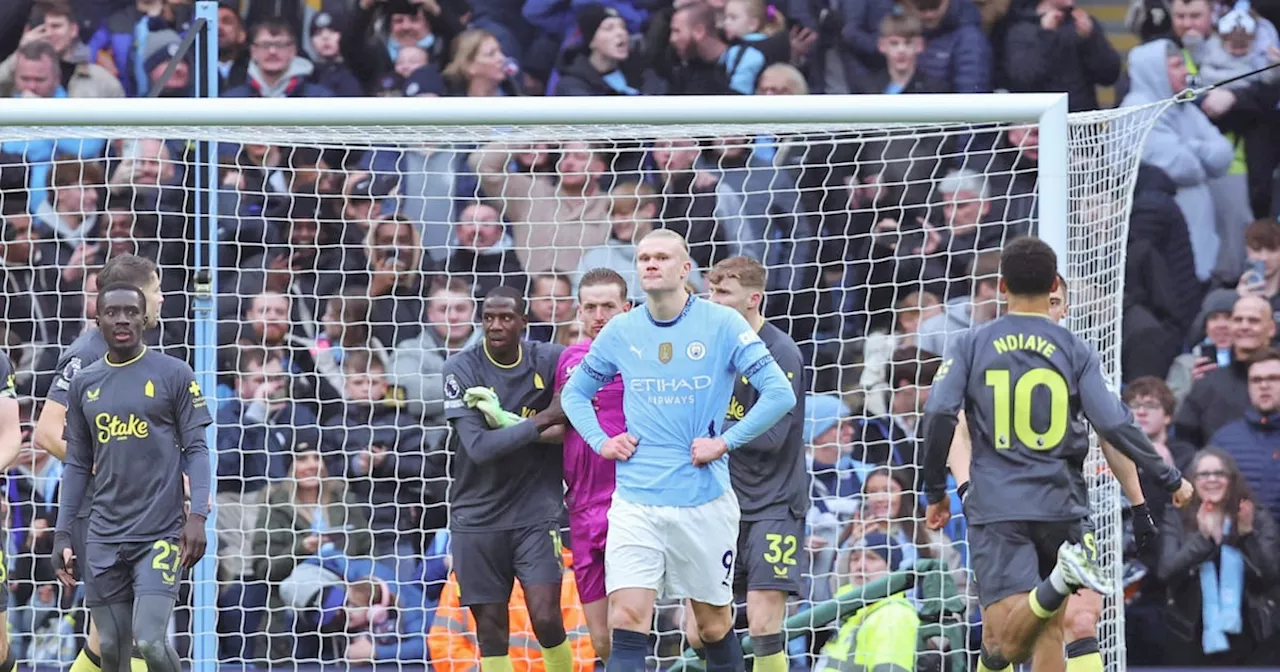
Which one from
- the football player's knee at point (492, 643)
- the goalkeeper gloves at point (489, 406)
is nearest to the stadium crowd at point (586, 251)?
the football player's knee at point (492, 643)

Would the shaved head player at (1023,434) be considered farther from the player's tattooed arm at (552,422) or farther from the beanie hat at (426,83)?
the beanie hat at (426,83)

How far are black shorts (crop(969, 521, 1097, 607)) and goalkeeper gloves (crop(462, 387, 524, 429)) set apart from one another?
2.01 m

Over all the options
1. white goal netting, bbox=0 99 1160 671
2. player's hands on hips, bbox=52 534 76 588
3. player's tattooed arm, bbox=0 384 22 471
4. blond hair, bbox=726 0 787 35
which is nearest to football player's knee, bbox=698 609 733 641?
white goal netting, bbox=0 99 1160 671

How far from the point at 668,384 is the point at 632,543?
1.90ft

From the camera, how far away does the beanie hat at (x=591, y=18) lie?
10.3 meters

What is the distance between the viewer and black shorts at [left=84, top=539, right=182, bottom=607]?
7395 millimetres

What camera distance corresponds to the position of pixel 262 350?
980 centimetres

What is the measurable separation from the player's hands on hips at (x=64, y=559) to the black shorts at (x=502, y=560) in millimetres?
1528

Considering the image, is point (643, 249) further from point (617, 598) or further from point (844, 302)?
point (844, 302)

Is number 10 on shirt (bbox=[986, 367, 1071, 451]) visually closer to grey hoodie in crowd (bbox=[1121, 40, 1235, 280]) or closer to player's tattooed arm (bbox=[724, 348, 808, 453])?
player's tattooed arm (bbox=[724, 348, 808, 453])

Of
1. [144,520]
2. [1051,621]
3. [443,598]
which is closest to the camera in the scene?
[1051,621]

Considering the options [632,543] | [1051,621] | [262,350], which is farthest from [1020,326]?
[262,350]

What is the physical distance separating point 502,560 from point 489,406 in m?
0.65

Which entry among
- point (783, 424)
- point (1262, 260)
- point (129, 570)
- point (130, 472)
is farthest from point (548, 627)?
point (1262, 260)
